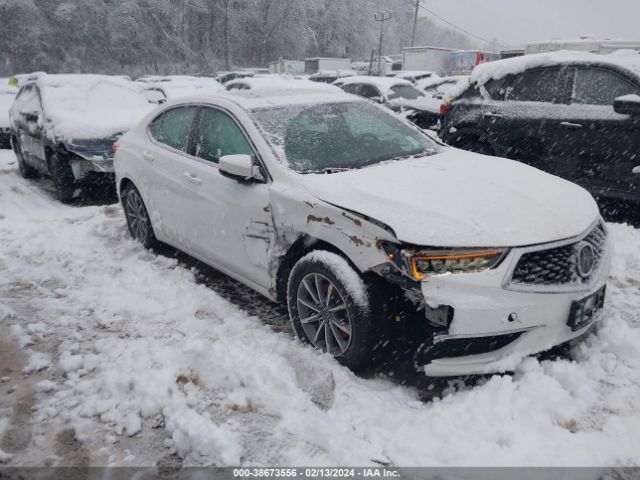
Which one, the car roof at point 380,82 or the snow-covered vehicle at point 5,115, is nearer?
the snow-covered vehicle at point 5,115

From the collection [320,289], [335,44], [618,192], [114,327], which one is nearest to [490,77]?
[618,192]

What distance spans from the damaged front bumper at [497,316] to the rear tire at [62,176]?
6144 millimetres

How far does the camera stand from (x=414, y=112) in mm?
9359

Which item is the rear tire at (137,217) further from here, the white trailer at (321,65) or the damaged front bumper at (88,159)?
the white trailer at (321,65)

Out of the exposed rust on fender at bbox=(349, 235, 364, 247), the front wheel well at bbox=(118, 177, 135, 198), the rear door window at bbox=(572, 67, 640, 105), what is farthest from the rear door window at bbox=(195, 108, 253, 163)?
the rear door window at bbox=(572, 67, 640, 105)

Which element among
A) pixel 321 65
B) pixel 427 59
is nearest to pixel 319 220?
pixel 427 59

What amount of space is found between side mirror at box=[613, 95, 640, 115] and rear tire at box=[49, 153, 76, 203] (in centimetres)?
663

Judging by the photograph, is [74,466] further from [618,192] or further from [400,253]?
[618,192]

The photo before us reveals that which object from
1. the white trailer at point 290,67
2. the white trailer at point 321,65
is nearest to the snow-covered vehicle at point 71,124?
the white trailer at point 321,65

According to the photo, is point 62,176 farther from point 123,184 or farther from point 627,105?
point 627,105

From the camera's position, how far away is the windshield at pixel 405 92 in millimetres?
13828

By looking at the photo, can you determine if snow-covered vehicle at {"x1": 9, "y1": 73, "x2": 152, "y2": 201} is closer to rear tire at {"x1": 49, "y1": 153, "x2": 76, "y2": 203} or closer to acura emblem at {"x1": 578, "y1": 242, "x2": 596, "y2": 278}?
rear tire at {"x1": 49, "y1": 153, "x2": 76, "y2": 203}

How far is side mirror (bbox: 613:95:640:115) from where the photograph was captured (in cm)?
514

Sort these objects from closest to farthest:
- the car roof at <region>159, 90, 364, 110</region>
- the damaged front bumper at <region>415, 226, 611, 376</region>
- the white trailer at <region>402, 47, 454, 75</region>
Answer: the damaged front bumper at <region>415, 226, 611, 376</region>
the car roof at <region>159, 90, 364, 110</region>
the white trailer at <region>402, 47, 454, 75</region>
